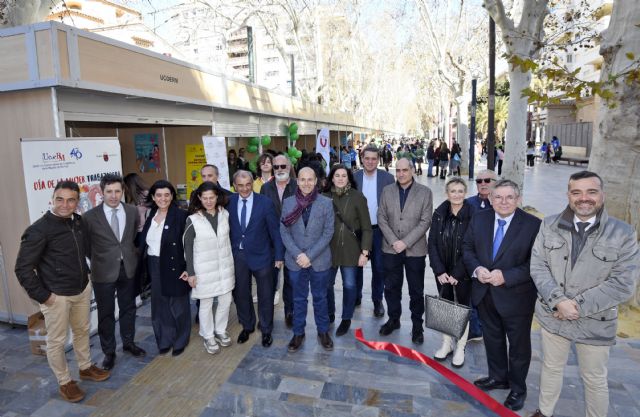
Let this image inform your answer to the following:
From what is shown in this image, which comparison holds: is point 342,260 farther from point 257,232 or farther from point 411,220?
point 257,232

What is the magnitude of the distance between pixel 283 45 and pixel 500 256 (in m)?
18.9

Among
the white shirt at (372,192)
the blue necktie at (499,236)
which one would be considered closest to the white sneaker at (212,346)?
the white shirt at (372,192)

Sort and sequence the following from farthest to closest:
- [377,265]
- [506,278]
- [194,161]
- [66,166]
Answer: [194,161], [377,265], [66,166], [506,278]

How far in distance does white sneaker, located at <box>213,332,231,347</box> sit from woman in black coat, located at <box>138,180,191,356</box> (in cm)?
34

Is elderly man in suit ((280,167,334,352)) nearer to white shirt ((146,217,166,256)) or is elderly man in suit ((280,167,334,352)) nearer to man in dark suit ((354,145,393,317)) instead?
man in dark suit ((354,145,393,317))

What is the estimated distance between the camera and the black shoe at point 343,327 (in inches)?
171

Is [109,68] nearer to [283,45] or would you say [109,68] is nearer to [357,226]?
[357,226]

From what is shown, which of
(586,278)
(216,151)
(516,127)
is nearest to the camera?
(586,278)

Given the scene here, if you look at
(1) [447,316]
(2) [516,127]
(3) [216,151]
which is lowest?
(1) [447,316]

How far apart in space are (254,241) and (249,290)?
0.57 meters

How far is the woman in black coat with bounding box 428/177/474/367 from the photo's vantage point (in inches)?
144

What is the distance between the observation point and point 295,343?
4.09 m

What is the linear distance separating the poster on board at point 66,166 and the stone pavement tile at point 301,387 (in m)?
2.39

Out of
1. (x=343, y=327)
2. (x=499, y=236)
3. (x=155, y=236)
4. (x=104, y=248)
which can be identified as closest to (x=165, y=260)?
(x=155, y=236)
